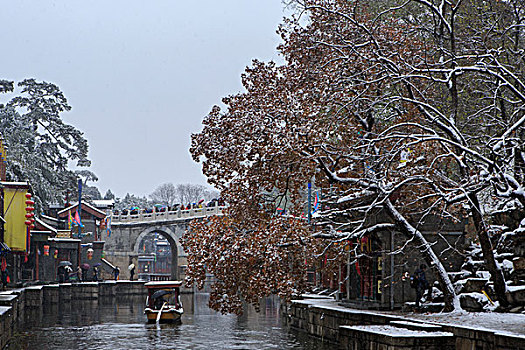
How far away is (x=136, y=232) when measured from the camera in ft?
204

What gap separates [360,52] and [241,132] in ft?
13.8

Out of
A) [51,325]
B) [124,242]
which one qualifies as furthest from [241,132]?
[124,242]

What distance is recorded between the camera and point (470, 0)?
80.7 ft

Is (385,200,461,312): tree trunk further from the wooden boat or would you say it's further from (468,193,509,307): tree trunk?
the wooden boat

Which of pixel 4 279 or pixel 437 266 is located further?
pixel 4 279

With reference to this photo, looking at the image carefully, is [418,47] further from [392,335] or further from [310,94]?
[392,335]

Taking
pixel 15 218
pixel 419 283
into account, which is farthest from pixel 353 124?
pixel 15 218

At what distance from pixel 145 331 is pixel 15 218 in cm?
813

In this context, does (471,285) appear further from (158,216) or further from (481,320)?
(158,216)

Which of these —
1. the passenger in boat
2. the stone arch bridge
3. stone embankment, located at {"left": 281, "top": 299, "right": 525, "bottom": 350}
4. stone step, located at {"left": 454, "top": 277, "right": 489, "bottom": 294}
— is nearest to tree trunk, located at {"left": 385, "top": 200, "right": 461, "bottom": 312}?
stone embankment, located at {"left": 281, "top": 299, "right": 525, "bottom": 350}

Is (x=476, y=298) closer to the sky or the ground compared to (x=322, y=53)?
closer to the ground

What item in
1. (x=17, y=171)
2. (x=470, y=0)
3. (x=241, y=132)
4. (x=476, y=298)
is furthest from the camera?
(x=17, y=171)

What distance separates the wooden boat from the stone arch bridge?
29.7m

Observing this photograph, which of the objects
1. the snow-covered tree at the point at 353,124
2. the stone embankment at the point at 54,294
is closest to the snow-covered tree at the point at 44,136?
the stone embankment at the point at 54,294
